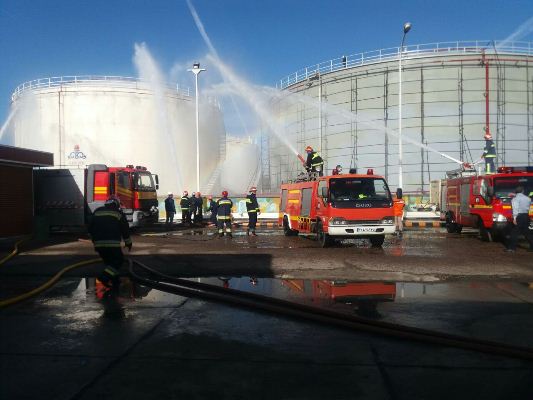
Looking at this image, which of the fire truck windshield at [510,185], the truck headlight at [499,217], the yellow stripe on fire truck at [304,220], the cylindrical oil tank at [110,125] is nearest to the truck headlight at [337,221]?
the yellow stripe on fire truck at [304,220]

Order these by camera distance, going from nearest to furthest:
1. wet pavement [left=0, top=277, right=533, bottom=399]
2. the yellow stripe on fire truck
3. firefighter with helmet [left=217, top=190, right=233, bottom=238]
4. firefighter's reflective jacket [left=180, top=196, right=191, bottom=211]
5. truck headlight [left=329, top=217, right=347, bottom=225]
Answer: wet pavement [left=0, top=277, right=533, bottom=399], truck headlight [left=329, top=217, right=347, bottom=225], the yellow stripe on fire truck, firefighter with helmet [left=217, top=190, right=233, bottom=238], firefighter's reflective jacket [left=180, top=196, right=191, bottom=211]

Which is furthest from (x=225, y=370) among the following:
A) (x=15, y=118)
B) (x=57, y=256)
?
(x=15, y=118)

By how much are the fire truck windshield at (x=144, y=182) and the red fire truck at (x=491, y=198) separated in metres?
11.5

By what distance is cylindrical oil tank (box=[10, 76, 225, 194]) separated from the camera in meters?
32.9

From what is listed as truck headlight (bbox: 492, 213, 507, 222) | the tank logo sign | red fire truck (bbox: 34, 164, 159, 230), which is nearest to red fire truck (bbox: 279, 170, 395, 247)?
truck headlight (bbox: 492, 213, 507, 222)

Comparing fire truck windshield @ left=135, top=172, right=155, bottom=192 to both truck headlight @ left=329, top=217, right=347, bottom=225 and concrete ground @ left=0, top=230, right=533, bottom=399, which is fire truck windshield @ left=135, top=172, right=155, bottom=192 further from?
concrete ground @ left=0, top=230, right=533, bottom=399

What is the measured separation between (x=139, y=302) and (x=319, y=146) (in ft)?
87.9

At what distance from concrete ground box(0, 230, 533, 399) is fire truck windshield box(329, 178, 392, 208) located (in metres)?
3.21

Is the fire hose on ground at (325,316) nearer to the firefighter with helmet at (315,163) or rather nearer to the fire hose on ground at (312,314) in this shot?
the fire hose on ground at (312,314)

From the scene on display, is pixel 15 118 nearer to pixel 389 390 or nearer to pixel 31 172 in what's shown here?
pixel 31 172

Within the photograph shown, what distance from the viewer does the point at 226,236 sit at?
16.7 meters

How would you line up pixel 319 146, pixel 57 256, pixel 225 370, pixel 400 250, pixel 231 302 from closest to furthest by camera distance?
pixel 225 370, pixel 231 302, pixel 57 256, pixel 400 250, pixel 319 146

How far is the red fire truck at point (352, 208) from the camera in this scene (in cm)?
1217

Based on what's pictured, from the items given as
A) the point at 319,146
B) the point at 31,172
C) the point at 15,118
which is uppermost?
the point at 15,118
